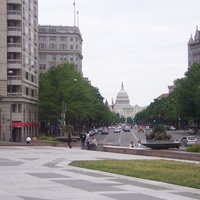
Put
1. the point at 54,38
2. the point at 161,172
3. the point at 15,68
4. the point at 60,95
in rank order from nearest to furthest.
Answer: the point at 161,172 < the point at 15,68 < the point at 60,95 < the point at 54,38

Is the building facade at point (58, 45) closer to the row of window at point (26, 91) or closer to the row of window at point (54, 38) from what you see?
the row of window at point (54, 38)

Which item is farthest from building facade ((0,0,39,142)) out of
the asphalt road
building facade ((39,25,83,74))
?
building facade ((39,25,83,74))

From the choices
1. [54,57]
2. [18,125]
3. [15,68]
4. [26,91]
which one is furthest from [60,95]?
[54,57]

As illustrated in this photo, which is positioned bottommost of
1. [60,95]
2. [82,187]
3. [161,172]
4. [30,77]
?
[82,187]

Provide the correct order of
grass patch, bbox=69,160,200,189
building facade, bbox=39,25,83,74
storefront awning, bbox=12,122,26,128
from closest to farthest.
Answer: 1. grass patch, bbox=69,160,200,189
2. storefront awning, bbox=12,122,26,128
3. building facade, bbox=39,25,83,74

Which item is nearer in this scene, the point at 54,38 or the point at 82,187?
the point at 82,187

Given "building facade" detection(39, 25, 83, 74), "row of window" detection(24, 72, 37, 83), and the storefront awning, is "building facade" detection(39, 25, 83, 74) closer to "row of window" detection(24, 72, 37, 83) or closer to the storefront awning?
"row of window" detection(24, 72, 37, 83)

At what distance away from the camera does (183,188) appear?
17.6m

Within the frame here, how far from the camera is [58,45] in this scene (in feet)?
554

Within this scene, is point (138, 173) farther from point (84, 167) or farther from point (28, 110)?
point (28, 110)

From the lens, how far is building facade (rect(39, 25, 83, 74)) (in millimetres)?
165075

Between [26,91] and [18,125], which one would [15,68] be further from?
[18,125]

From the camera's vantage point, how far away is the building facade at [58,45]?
165075 mm

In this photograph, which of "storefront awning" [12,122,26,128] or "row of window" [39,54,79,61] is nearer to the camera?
"storefront awning" [12,122,26,128]
